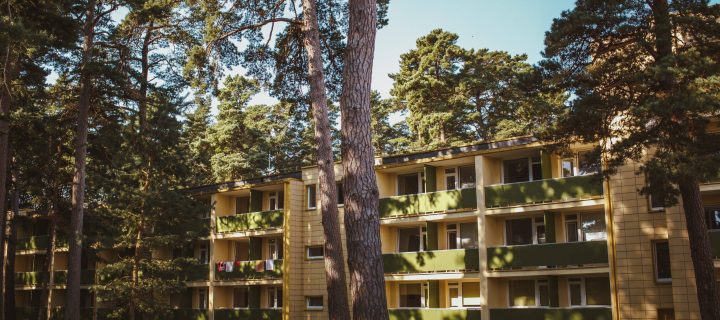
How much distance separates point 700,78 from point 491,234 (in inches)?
548

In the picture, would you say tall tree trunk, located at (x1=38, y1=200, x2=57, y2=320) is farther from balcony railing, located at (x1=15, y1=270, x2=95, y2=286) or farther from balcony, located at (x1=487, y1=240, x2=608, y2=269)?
balcony, located at (x1=487, y1=240, x2=608, y2=269)

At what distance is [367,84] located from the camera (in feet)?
38.1

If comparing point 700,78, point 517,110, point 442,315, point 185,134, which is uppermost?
point 517,110

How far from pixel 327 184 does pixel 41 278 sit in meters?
38.3

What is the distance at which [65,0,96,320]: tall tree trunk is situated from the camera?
A: 84.9 ft

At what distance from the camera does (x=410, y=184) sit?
3391 cm

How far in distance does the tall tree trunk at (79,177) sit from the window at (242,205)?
45.4ft

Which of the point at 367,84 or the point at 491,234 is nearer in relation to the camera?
the point at 367,84

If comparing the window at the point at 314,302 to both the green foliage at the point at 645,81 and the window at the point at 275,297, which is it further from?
the green foliage at the point at 645,81

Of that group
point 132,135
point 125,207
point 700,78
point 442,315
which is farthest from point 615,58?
point 125,207

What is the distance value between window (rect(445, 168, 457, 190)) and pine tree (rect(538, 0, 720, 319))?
1167 cm

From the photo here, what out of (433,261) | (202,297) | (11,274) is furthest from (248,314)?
(11,274)

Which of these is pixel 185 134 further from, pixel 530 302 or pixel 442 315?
pixel 530 302

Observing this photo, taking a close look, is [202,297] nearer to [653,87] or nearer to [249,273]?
[249,273]
